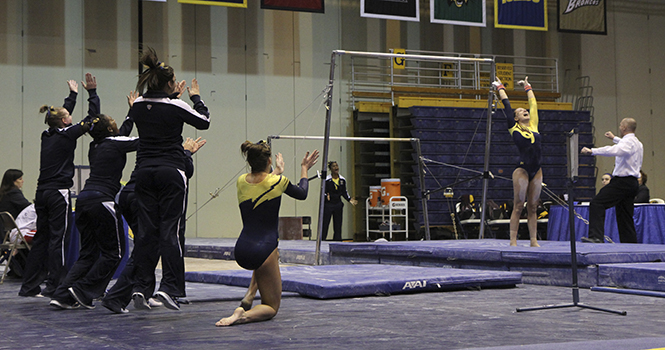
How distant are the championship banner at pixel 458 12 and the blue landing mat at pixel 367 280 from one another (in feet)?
25.6

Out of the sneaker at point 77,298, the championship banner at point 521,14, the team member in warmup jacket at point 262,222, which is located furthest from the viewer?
the championship banner at point 521,14

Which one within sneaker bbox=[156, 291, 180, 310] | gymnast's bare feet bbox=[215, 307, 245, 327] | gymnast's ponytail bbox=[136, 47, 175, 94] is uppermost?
gymnast's ponytail bbox=[136, 47, 175, 94]

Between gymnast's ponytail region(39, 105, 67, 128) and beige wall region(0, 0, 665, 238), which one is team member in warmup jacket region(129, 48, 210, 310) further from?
beige wall region(0, 0, 665, 238)

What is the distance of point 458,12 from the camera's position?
13.2 metres

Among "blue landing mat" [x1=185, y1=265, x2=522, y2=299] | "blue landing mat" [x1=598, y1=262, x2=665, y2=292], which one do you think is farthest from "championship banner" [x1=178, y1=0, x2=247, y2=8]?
"blue landing mat" [x1=598, y1=262, x2=665, y2=292]

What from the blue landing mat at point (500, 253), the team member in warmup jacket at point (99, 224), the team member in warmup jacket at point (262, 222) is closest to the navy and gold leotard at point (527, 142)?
the blue landing mat at point (500, 253)

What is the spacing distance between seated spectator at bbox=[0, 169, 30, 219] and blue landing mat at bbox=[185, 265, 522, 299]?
8.34 feet

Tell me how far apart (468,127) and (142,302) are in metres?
11.2

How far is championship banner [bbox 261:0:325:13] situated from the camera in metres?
12.4

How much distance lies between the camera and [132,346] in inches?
128

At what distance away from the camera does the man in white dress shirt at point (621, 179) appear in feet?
24.1

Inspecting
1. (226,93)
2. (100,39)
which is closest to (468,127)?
(226,93)

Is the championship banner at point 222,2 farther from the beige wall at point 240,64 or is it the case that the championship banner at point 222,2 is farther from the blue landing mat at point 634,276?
the blue landing mat at point 634,276

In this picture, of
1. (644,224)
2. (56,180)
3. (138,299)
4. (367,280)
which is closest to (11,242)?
(56,180)
